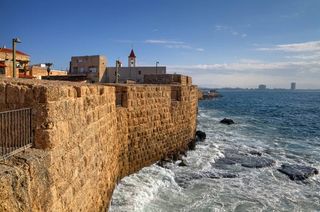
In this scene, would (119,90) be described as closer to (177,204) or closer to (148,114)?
(148,114)

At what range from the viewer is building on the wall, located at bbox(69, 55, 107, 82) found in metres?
41.3

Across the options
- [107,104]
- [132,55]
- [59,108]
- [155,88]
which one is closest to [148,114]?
[155,88]

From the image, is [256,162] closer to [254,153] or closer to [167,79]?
[254,153]

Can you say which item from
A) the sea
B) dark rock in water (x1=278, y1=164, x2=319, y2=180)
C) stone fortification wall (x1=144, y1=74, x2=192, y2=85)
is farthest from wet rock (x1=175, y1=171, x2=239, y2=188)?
stone fortification wall (x1=144, y1=74, x2=192, y2=85)

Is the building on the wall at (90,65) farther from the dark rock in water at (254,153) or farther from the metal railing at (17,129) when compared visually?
the metal railing at (17,129)

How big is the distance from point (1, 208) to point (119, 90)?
7.38 m

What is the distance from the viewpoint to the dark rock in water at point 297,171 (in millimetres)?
12464

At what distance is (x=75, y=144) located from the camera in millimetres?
5102

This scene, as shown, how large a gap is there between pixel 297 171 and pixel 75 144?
1126cm

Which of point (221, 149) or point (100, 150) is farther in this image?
point (221, 149)

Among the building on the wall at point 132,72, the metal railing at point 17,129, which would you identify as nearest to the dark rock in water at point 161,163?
the metal railing at point 17,129

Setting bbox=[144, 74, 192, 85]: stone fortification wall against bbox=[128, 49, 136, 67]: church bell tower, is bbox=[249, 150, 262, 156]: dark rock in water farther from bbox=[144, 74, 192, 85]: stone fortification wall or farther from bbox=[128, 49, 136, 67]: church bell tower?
bbox=[128, 49, 136, 67]: church bell tower

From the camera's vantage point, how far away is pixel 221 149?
54.9 feet

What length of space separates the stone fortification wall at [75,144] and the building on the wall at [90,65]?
3098 cm
